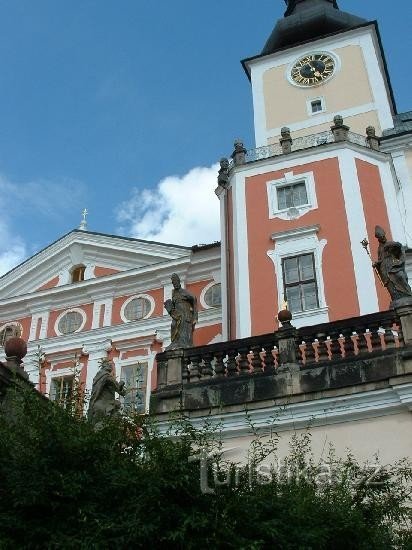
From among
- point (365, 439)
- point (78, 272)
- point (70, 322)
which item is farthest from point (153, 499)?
point (78, 272)

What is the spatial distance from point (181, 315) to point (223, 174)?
946 centimetres

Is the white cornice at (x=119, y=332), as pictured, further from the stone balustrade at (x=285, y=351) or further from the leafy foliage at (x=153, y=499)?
the leafy foliage at (x=153, y=499)

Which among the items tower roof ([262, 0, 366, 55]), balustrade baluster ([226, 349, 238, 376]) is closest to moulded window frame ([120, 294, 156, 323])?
tower roof ([262, 0, 366, 55])

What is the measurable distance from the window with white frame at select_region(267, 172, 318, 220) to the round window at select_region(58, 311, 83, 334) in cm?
839

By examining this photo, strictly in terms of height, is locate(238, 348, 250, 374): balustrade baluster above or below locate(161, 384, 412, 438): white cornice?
above

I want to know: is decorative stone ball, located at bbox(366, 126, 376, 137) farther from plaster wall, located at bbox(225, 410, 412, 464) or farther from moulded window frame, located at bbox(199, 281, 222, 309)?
plaster wall, located at bbox(225, 410, 412, 464)

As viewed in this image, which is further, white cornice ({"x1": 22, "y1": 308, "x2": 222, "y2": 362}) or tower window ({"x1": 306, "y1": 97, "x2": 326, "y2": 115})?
tower window ({"x1": 306, "y1": 97, "x2": 326, "y2": 115})

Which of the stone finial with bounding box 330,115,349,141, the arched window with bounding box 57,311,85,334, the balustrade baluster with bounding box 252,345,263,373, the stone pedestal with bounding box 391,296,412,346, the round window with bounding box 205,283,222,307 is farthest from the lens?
the arched window with bounding box 57,311,85,334

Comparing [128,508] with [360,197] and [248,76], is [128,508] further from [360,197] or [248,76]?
[248,76]

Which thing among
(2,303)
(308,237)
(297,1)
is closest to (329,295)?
(308,237)

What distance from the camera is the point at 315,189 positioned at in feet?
65.2

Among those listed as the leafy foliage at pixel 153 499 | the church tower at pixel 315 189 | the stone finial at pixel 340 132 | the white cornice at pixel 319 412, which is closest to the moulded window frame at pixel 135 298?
the church tower at pixel 315 189

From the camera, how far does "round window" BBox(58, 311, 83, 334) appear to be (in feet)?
80.0

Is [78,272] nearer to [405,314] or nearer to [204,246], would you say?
[204,246]
